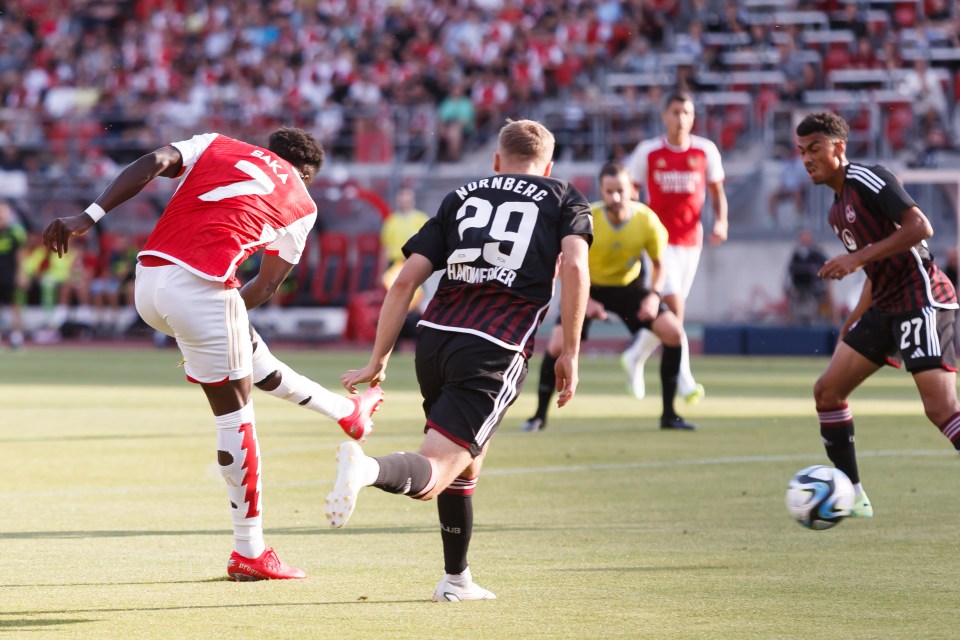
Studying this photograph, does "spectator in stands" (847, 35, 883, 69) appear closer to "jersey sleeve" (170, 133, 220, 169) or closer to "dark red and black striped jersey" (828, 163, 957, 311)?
"dark red and black striped jersey" (828, 163, 957, 311)

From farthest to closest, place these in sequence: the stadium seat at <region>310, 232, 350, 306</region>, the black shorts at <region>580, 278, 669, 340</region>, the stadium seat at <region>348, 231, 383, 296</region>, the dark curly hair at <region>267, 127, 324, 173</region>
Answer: the stadium seat at <region>310, 232, 350, 306</region>, the stadium seat at <region>348, 231, 383, 296</region>, the black shorts at <region>580, 278, 669, 340</region>, the dark curly hair at <region>267, 127, 324, 173</region>

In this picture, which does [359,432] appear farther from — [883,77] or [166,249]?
[883,77]

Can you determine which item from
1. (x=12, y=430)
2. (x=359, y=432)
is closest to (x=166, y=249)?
(x=359, y=432)

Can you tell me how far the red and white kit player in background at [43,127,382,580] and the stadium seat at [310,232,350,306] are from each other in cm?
2367

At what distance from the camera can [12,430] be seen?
13.0 metres

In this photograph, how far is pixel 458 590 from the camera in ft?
19.0

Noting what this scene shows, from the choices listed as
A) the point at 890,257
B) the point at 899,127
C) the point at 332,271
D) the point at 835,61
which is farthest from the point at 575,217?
the point at 332,271

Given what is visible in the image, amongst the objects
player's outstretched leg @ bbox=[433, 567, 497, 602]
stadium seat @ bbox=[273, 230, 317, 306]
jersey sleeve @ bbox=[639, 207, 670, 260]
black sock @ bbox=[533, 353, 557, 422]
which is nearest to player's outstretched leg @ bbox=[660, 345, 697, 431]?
jersey sleeve @ bbox=[639, 207, 670, 260]

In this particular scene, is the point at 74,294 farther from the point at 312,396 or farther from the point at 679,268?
the point at 312,396

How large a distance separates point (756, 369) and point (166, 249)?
1652 centimetres

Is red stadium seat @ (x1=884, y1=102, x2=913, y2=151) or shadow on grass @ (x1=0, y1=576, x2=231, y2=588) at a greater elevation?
shadow on grass @ (x1=0, y1=576, x2=231, y2=588)

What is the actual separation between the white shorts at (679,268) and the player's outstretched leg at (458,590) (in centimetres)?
817

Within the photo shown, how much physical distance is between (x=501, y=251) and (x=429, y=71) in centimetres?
2673

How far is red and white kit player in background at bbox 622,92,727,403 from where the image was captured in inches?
538
